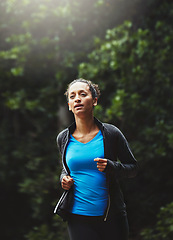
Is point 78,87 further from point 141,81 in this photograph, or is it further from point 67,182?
point 141,81

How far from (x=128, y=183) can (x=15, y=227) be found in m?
3.32

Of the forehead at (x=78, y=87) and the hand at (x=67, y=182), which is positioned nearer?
the hand at (x=67, y=182)

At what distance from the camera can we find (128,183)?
6.38 m

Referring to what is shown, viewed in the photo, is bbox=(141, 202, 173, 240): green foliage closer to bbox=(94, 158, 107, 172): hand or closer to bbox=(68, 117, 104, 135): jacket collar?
bbox=(68, 117, 104, 135): jacket collar

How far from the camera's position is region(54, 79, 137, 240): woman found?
1870 mm

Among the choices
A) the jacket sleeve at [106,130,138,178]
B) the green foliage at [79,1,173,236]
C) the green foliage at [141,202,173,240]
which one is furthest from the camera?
the green foliage at [79,1,173,236]

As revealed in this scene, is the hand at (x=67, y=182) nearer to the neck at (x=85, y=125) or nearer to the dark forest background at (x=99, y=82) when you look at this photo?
the neck at (x=85, y=125)

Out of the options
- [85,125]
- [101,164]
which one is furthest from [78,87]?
[101,164]

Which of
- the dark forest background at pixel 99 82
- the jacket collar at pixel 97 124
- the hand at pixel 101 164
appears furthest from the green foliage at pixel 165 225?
the hand at pixel 101 164

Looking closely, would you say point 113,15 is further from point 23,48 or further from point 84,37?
point 23,48

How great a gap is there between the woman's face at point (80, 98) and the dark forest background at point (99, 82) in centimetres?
294

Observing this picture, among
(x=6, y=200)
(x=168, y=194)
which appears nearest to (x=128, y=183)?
(x=168, y=194)

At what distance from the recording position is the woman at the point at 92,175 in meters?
1.87

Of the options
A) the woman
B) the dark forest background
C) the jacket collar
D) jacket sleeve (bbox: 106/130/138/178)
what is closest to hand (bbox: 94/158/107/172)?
the woman
